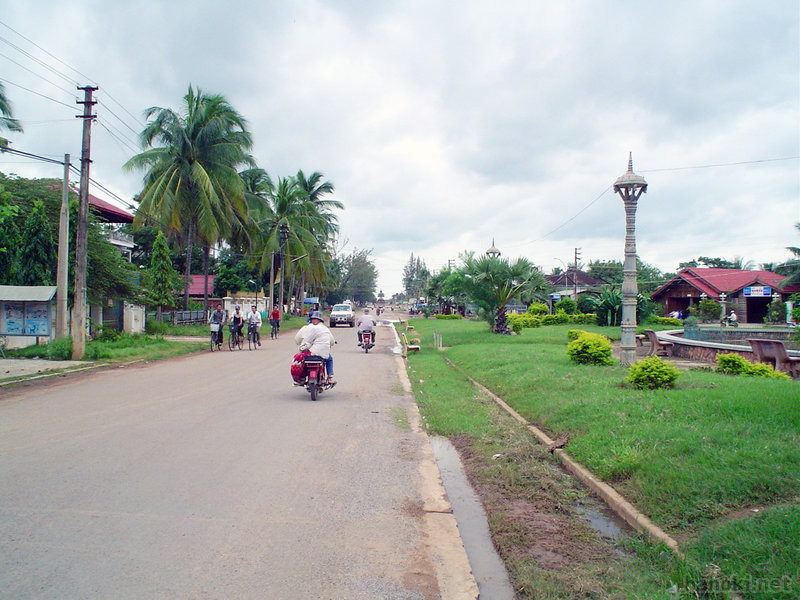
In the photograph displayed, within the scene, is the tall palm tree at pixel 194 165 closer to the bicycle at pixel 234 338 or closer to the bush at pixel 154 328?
the bush at pixel 154 328

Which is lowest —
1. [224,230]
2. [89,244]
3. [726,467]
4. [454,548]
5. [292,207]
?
[454,548]

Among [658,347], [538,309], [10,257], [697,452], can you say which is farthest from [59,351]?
[538,309]

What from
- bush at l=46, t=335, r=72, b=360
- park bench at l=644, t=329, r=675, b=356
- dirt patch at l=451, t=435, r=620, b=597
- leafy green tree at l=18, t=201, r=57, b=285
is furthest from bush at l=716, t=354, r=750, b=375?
leafy green tree at l=18, t=201, r=57, b=285

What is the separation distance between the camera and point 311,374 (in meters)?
10.9

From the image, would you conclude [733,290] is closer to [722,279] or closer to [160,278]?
[722,279]

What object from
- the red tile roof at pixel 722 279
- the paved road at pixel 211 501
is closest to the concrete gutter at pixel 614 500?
the paved road at pixel 211 501

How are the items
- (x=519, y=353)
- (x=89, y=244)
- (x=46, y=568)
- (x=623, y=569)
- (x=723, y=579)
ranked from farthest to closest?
(x=89, y=244), (x=519, y=353), (x=623, y=569), (x=46, y=568), (x=723, y=579)

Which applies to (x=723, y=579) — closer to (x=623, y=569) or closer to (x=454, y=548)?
(x=623, y=569)

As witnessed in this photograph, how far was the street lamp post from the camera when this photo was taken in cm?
1212

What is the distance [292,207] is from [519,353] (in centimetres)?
3306

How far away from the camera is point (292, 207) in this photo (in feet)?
151

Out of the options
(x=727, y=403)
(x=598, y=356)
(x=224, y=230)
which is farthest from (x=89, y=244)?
(x=727, y=403)

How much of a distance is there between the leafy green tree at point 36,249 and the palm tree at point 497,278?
17.0m

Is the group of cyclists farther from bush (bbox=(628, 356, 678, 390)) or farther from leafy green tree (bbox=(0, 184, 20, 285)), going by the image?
bush (bbox=(628, 356, 678, 390))
